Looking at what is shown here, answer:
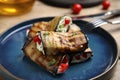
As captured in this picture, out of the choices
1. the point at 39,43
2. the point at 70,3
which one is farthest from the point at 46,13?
the point at 39,43

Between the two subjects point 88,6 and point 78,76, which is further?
point 88,6

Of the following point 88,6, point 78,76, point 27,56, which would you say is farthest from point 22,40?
point 88,6

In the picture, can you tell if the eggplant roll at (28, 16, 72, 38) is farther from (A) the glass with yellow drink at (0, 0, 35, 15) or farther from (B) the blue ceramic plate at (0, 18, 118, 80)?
(A) the glass with yellow drink at (0, 0, 35, 15)

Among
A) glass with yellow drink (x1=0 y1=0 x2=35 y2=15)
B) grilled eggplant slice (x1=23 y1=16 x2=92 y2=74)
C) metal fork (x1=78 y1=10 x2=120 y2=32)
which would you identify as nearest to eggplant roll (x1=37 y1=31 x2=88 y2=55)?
grilled eggplant slice (x1=23 y1=16 x2=92 y2=74)

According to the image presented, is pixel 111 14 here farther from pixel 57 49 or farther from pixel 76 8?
pixel 57 49

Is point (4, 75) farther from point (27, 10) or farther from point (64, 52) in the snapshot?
point (27, 10)

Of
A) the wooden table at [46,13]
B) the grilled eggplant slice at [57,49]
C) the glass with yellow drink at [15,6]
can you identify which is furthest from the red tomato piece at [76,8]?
the grilled eggplant slice at [57,49]

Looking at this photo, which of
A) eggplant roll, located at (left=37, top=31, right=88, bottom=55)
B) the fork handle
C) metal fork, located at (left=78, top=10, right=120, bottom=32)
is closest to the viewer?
eggplant roll, located at (left=37, top=31, right=88, bottom=55)

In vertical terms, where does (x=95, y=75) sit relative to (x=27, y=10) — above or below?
below
